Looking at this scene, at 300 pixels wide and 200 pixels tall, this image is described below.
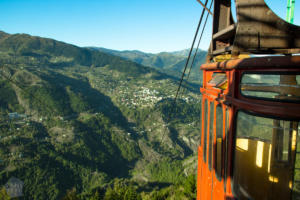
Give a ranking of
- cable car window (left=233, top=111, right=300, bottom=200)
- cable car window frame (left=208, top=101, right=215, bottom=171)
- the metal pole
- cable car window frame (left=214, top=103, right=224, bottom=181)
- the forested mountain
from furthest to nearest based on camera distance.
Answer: the forested mountain → the metal pole → cable car window frame (left=208, top=101, right=215, bottom=171) → cable car window frame (left=214, top=103, right=224, bottom=181) → cable car window (left=233, top=111, right=300, bottom=200)

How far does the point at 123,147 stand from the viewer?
452 ft

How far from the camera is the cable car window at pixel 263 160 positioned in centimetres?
251

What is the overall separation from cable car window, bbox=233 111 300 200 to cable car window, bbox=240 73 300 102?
26 centimetres

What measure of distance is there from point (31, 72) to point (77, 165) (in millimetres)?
118358

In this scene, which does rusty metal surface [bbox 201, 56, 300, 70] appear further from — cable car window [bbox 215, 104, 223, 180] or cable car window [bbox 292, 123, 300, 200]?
cable car window [bbox 215, 104, 223, 180]

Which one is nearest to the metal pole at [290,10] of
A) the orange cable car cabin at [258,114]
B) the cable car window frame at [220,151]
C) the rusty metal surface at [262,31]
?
the orange cable car cabin at [258,114]

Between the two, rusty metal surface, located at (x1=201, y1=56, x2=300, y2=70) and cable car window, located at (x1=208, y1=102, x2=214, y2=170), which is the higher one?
rusty metal surface, located at (x1=201, y1=56, x2=300, y2=70)

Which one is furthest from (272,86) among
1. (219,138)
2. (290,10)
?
(290,10)

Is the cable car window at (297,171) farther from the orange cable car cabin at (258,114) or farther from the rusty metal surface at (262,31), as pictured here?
the rusty metal surface at (262,31)

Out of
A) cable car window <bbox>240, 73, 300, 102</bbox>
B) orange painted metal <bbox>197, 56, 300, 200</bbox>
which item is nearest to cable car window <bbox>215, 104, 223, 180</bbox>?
orange painted metal <bbox>197, 56, 300, 200</bbox>

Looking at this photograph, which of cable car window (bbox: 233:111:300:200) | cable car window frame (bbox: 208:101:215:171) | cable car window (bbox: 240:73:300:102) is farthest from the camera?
cable car window frame (bbox: 208:101:215:171)

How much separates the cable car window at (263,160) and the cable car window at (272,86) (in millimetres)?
260

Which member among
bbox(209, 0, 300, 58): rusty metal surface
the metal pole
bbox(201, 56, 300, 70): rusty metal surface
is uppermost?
the metal pole

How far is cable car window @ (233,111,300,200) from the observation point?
2512 mm
